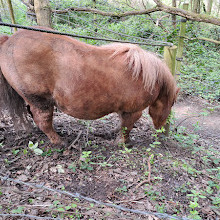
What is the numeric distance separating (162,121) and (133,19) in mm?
8572

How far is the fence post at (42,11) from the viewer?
308 centimetres

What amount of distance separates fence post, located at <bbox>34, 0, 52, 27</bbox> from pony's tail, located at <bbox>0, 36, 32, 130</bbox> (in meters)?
0.87

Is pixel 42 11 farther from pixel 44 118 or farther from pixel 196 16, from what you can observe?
pixel 196 16

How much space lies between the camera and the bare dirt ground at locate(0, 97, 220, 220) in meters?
2.05

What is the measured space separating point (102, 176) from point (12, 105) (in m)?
1.64

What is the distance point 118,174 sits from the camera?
106 inches

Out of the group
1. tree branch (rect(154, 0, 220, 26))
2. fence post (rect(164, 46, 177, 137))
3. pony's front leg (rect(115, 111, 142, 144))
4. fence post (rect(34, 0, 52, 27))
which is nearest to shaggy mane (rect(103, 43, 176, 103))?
fence post (rect(164, 46, 177, 137))

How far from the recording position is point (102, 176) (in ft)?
8.63

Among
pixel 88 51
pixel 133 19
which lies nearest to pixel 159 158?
pixel 88 51

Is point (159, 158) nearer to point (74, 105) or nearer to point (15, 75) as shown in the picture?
point (74, 105)

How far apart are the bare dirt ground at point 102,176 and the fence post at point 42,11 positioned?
5.74 feet

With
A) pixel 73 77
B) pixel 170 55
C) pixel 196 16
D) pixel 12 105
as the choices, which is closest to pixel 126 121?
pixel 73 77

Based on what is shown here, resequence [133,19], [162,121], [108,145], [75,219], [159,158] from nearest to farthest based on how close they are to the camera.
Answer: [75,219]
[159,158]
[108,145]
[162,121]
[133,19]

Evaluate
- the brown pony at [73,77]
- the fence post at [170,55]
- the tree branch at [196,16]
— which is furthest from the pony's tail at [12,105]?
A: the tree branch at [196,16]
